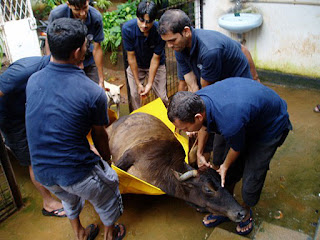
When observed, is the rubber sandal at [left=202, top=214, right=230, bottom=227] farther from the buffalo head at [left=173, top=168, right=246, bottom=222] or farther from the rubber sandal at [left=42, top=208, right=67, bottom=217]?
the rubber sandal at [left=42, top=208, right=67, bottom=217]

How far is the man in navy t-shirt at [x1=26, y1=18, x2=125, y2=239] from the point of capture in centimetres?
274

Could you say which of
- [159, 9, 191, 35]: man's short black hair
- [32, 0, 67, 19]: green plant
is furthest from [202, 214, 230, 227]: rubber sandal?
[32, 0, 67, 19]: green plant

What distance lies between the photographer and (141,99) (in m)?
5.75

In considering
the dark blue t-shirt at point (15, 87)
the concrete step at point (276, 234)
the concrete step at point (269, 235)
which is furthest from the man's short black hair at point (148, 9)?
the concrete step at point (276, 234)

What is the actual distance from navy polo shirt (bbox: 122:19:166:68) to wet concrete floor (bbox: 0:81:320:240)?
2.23 meters

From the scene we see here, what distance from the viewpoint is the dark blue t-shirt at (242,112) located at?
2918 mm

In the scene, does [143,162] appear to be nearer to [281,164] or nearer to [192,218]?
[192,218]

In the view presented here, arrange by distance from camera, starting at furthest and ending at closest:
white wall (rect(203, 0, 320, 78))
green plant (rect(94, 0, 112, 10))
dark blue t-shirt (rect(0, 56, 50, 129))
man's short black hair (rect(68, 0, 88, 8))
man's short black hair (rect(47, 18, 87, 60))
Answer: green plant (rect(94, 0, 112, 10)) < white wall (rect(203, 0, 320, 78)) < man's short black hair (rect(68, 0, 88, 8)) < dark blue t-shirt (rect(0, 56, 50, 129)) < man's short black hair (rect(47, 18, 87, 60))

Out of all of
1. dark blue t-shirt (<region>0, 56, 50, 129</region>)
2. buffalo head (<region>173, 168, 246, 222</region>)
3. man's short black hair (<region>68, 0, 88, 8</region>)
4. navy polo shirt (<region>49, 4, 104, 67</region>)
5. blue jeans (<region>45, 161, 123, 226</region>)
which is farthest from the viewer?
navy polo shirt (<region>49, 4, 104, 67</region>)

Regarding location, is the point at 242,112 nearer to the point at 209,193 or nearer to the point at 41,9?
the point at 209,193

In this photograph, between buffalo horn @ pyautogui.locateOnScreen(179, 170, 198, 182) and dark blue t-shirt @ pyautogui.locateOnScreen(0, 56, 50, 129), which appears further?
buffalo horn @ pyautogui.locateOnScreen(179, 170, 198, 182)

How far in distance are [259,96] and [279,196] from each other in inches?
73.6

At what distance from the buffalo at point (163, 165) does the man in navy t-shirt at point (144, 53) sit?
0.77 meters

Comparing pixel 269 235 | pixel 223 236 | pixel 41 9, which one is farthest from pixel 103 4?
pixel 269 235
